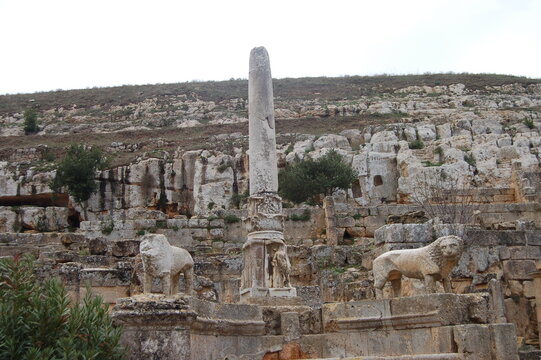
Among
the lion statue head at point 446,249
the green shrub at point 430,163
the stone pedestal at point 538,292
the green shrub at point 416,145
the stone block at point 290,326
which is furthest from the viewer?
the green shrub at point 416,145

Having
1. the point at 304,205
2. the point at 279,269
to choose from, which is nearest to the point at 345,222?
the point at 304,205

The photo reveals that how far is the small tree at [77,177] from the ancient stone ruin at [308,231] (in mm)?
863

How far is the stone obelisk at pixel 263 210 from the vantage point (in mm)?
12766

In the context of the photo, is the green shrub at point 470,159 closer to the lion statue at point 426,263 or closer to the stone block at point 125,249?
the stone block at point 125,249

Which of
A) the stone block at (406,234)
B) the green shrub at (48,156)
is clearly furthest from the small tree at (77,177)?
the stone block at (406,234)

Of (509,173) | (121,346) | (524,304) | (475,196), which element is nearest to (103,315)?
(121,346)

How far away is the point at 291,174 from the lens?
3269 cm

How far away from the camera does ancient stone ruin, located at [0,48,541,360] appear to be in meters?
8.91

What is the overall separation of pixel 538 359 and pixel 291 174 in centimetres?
2148

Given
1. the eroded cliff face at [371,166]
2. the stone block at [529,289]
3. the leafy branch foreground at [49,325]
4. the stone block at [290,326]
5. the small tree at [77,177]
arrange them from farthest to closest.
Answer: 1. the small tree at [77,177]
2. the eroded cliff face at [371,166]
3. the stone block at [529,289]
4. the stone block at [290,326]
5. the leafy branch foreground at [49,325]

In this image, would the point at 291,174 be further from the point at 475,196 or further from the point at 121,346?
the point at 121,346

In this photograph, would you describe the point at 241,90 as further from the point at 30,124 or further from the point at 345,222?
the point at 345,222

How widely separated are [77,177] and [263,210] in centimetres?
2332

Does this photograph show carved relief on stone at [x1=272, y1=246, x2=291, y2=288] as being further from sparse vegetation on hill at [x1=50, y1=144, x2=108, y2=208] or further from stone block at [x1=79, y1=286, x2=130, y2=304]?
sparse vegetation on hill at [x1=50, y1=144, x2=108, y2=208]
